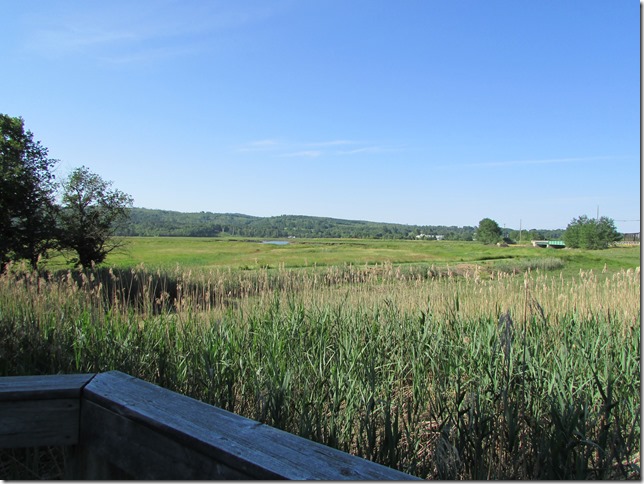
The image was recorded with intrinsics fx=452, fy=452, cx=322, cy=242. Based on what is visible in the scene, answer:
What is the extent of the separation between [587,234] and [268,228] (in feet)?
183

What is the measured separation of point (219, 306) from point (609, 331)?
13.7ft

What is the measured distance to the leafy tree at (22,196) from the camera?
12.4m

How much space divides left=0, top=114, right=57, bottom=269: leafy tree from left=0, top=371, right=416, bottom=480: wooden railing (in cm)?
1301

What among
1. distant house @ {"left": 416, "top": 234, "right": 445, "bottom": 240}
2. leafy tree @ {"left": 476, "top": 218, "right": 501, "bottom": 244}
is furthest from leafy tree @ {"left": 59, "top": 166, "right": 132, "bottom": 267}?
distant house @ {"left": 416, "top": 234, "right": 445, "bottom": 240}

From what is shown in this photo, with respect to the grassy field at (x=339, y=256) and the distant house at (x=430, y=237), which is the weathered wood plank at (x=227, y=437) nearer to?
the grassy field at (x=339, y=256)

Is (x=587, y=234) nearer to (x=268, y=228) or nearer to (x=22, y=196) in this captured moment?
(x=22, y=196)

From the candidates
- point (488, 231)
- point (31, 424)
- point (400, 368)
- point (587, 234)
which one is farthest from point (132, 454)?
point (488, 231)

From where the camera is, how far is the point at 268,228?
2781 inches

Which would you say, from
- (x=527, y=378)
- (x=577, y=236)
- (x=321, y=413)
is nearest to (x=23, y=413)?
(x=321, y=413)

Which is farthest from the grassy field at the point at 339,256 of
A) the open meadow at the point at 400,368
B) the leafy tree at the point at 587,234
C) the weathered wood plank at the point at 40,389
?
the weathered wood plank at the point at 40,389

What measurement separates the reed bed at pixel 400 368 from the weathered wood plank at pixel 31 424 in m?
1.32

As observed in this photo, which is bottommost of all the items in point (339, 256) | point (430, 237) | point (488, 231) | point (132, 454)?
point (339, 256)

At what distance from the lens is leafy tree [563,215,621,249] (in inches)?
605

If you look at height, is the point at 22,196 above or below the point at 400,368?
above
